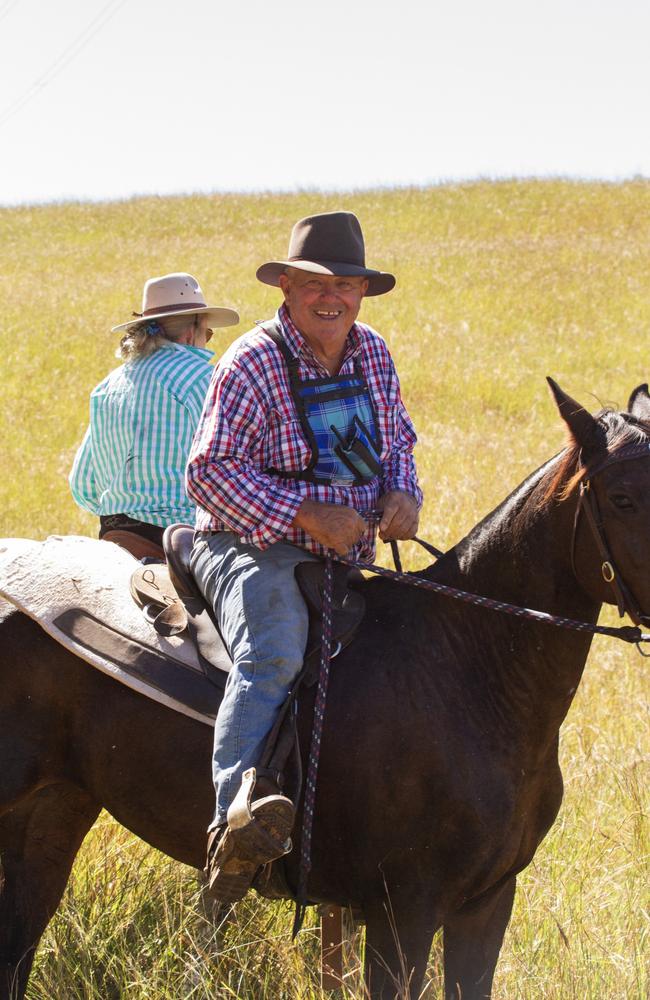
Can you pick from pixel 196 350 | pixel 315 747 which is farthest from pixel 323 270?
pixel 196 350

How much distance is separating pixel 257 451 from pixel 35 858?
2.13m

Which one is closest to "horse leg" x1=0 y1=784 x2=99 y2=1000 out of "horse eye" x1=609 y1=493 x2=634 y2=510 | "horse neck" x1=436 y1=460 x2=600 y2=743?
"horse neck" x1=436 y1=460 x2=600 y2=743

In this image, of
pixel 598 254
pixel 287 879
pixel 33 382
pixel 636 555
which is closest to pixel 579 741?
pixel 287 879

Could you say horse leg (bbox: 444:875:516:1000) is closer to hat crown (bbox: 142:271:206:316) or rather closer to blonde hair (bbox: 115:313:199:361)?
blonde hair (bbox: 115:313:199:361)

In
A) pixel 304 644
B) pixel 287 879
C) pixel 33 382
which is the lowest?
pixel 33 382

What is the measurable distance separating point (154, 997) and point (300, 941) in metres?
0.74

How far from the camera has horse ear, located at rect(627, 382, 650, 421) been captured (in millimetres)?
3803

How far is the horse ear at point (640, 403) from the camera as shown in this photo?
3.80 m

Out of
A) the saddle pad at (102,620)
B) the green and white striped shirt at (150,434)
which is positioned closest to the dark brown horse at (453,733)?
the saddle pad at (102,620)

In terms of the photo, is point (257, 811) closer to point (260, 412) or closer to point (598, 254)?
point (260, 412)

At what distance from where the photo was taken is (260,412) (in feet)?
13.0

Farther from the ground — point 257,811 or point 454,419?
point 257,811

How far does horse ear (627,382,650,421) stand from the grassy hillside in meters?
0.11

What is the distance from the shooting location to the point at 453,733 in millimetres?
3805
